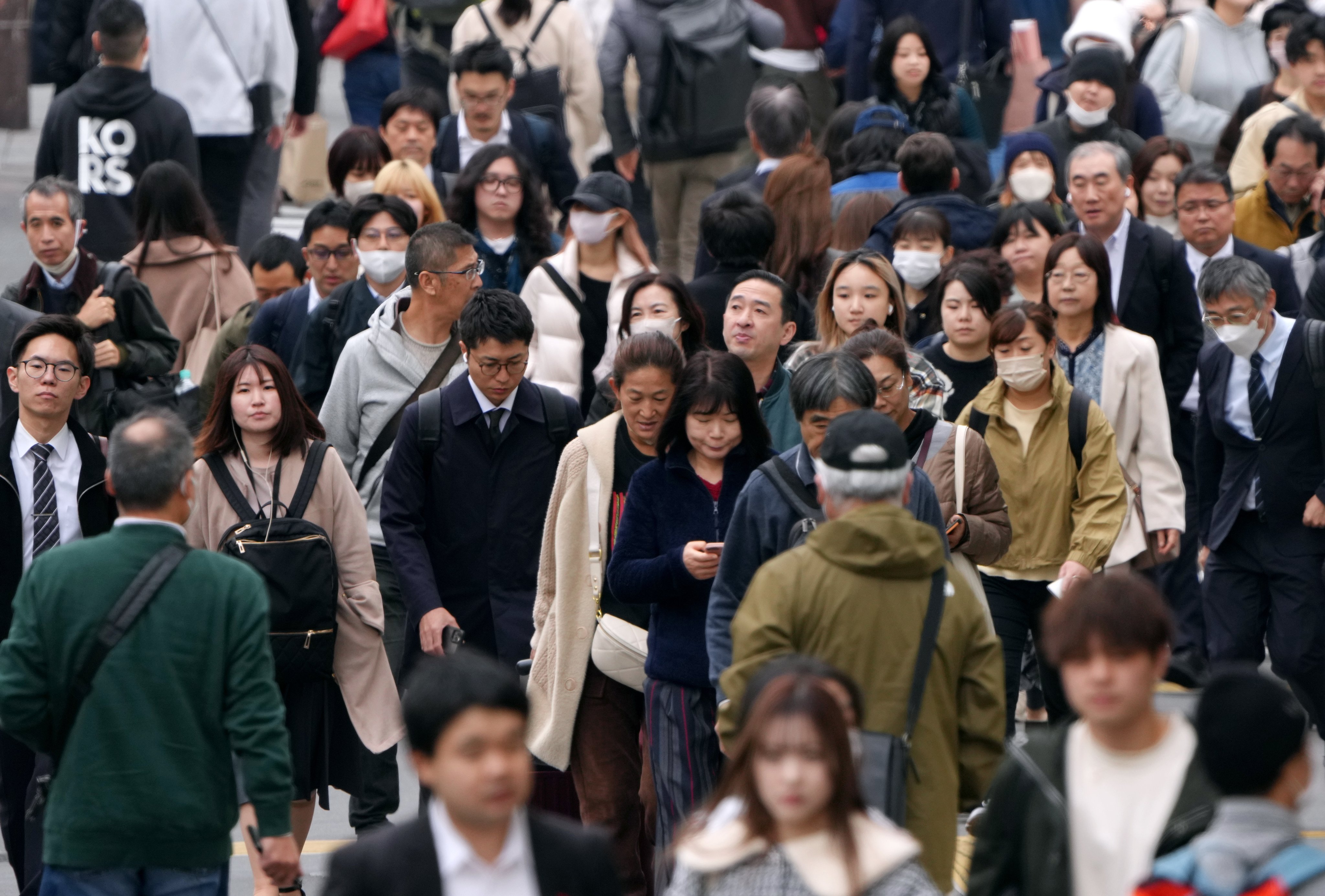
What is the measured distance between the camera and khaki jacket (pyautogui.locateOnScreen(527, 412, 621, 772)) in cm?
659

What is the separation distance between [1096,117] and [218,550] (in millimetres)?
6512

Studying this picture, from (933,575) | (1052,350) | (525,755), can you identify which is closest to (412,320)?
(1052,350)

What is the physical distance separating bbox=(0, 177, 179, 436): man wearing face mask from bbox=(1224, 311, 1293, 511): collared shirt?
4.65m

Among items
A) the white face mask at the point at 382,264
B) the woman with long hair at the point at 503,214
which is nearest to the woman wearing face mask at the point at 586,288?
the woman with long hair at the point at 503,214

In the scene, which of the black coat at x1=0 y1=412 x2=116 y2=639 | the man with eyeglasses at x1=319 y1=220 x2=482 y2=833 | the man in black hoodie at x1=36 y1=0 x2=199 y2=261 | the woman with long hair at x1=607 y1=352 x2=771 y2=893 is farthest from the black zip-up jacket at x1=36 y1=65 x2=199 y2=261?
the woman with long hair at x1=607 y1=352 x2=771 y2=893

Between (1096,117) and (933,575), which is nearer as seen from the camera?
(933,575)

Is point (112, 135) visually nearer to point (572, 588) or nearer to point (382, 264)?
point (382, 264)

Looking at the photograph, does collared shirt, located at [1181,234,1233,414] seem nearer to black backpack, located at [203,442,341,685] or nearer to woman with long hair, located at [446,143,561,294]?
woman with long hair, located at [446,143,561,294]

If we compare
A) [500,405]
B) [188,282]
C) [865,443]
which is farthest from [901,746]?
[188,282]

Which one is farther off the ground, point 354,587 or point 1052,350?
point 1052,350

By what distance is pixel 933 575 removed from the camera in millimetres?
4988

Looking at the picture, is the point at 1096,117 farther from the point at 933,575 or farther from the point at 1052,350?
the point at 933,575

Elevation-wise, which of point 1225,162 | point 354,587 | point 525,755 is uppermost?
point 1225,162

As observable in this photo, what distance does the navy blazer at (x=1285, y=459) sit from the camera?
27.7 feet
